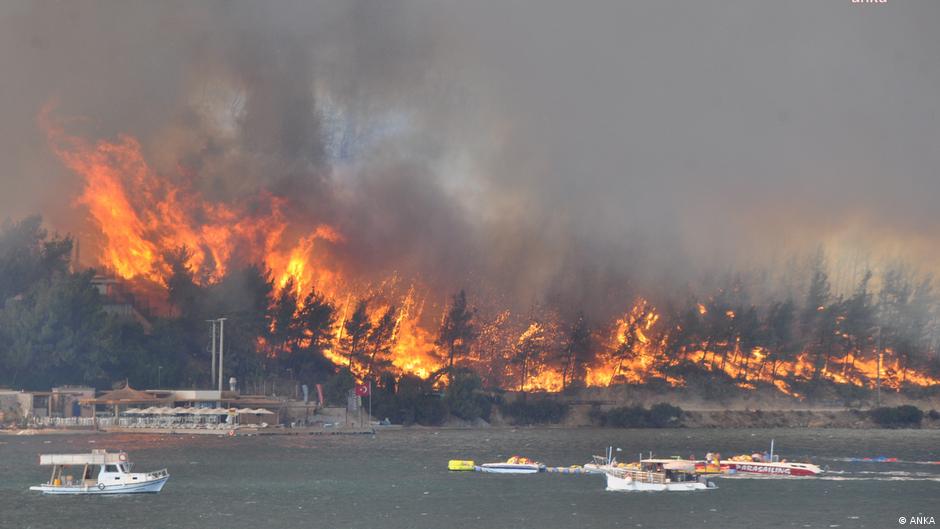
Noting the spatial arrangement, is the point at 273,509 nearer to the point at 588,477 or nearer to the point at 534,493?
the point at 534,493

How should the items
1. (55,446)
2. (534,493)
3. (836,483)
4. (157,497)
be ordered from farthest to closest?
(55,446)
(836,483)
(534,493)
(157,497)

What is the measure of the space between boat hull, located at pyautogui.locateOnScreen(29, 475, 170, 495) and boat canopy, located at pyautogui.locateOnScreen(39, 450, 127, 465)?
7.57 feet

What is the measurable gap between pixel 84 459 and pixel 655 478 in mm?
54367

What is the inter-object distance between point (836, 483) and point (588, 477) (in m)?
26.4

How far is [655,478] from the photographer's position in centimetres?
14438

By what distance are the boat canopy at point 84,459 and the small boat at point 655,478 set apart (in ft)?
157

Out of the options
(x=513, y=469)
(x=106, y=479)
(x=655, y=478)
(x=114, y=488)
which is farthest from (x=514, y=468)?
(x=106, y=479)

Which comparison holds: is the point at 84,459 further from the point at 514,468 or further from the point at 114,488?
the point at 514,468

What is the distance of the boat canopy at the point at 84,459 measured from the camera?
420ft

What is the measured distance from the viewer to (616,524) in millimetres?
121500

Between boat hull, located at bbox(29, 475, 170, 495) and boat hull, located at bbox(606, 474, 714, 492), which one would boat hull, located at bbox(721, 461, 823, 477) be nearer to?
boat hull, located at bbox(606, 474, 714, 492)

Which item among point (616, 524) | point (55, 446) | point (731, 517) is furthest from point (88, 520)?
point (55, 446)

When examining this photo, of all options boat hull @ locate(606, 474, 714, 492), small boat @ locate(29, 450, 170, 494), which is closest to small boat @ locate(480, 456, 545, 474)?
boat hull @ locate(606, 474, 714, 492)

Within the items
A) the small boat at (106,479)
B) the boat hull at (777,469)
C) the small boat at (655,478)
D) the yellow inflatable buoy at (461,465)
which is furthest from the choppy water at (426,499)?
the boat hull at (777,469)
